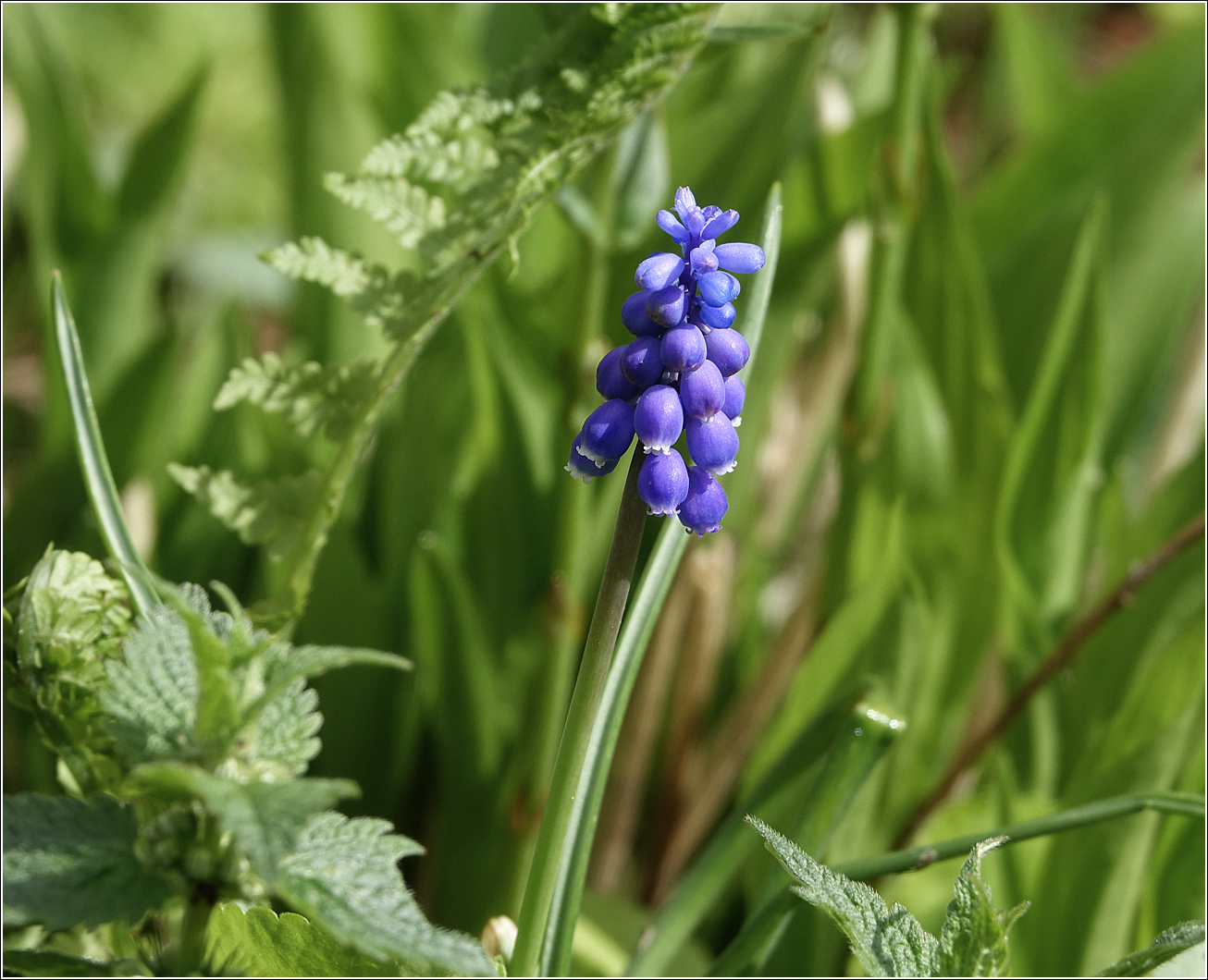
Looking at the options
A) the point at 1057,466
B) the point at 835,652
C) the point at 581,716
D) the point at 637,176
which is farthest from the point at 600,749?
the point at 1057,466

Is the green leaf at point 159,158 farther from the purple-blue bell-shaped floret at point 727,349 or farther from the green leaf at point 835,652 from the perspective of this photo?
the purple-blue bell-shaped floret at point 727,349

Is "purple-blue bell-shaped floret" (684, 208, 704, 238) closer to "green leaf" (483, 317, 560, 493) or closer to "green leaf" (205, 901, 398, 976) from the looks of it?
"green leaf" (205, 901, 398, 976)

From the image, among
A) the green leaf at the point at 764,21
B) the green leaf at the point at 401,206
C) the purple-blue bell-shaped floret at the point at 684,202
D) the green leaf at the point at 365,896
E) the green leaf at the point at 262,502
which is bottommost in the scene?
the green leaf at the point at 365,896

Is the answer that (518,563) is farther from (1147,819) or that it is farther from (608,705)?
(1147,819)

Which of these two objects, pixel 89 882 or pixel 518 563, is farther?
pixel 518 563

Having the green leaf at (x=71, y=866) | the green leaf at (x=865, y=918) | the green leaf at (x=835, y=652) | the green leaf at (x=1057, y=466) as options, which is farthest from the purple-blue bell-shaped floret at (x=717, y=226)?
the green leaf at (x=1057, y=466)

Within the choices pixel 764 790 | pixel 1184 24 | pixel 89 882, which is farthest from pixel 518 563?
pixel 1184 24

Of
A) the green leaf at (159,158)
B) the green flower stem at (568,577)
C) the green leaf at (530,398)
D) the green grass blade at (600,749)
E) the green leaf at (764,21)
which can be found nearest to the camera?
the green grass blade at (600,749)
